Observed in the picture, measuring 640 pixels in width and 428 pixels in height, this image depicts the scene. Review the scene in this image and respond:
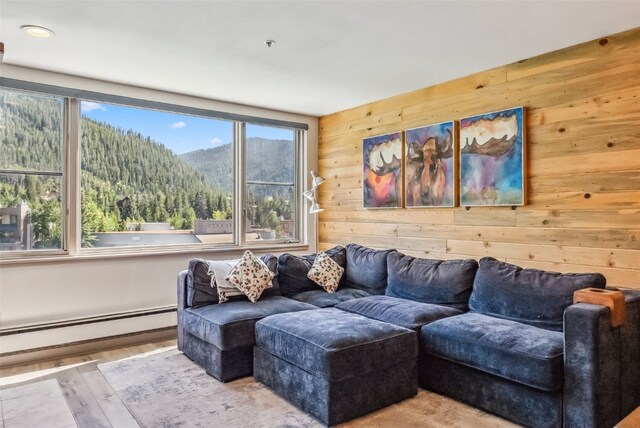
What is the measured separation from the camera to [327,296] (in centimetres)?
374

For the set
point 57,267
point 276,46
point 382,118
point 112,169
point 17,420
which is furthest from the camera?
point 382,118

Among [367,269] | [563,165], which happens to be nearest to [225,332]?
[367,269]

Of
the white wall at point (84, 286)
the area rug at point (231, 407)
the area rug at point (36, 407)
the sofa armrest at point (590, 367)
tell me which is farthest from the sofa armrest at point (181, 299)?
the sofa armrest at point (590, 367)

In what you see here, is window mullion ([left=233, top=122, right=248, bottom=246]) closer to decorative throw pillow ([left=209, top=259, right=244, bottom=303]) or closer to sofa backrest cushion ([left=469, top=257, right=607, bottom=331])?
decorative throw pillow ([left=209, top=259, right=244, bottom=303])

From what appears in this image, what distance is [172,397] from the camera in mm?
2723

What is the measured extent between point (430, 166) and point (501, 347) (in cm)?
206

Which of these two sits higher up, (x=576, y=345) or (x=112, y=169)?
(x=112, y=169)

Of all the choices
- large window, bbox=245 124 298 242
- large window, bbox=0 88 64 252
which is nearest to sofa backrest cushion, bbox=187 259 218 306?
large window, bbox=0 88 64 252

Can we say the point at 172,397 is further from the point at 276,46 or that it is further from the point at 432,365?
the point at 276,46

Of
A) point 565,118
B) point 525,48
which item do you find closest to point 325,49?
point 525,48

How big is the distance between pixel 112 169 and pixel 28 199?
2.38ft

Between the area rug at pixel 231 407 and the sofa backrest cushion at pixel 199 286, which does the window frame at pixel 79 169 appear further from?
the area rug at pixel 231 407

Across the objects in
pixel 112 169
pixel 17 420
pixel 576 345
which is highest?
pixel 112 169

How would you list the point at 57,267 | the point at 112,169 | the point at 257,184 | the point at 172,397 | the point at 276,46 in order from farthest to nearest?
1. the point at 257,184
2. the point at 112,169
3. the point at 57,267
4. the point at 276,46
5. the point at 172,397
